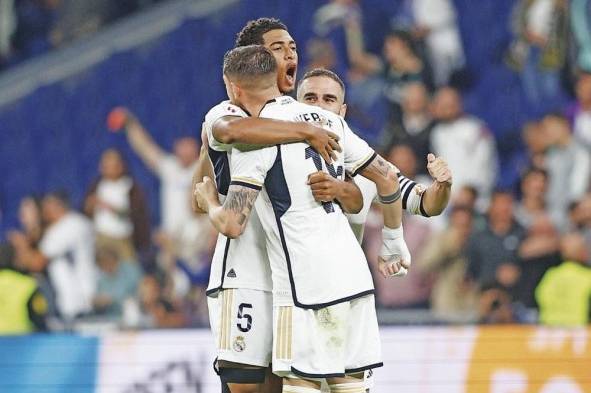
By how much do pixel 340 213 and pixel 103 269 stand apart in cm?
707

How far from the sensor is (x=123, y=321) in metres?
11.4

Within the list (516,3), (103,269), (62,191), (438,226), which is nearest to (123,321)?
(103,269)

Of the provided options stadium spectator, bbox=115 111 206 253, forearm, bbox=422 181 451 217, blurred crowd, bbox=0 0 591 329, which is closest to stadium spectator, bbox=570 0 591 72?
blurred crowd, bbox=0 0 591 329

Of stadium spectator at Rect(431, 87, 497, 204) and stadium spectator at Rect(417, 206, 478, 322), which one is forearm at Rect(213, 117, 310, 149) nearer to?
stadium spectator at Rect(417, 206, 478, 322)

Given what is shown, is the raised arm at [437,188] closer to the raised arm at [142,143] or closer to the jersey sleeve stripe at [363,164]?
the jersey sleeve stripe at [363,164]

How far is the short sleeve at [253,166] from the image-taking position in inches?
197

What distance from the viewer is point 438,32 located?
11.5m

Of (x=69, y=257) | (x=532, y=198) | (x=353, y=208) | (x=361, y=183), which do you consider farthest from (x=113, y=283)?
(x=353, y=208)

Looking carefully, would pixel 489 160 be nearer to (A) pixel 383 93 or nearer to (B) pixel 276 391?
(A) pixel 383 93

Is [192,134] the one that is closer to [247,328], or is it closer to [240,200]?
[247,328]

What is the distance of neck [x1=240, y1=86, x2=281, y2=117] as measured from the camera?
203 inches

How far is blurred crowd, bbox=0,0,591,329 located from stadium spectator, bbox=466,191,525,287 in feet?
0.03

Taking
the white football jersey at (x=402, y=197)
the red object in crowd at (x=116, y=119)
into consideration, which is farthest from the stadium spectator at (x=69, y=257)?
the white football jersey at (x=402, y=197)

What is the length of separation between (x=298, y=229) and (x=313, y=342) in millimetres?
430
